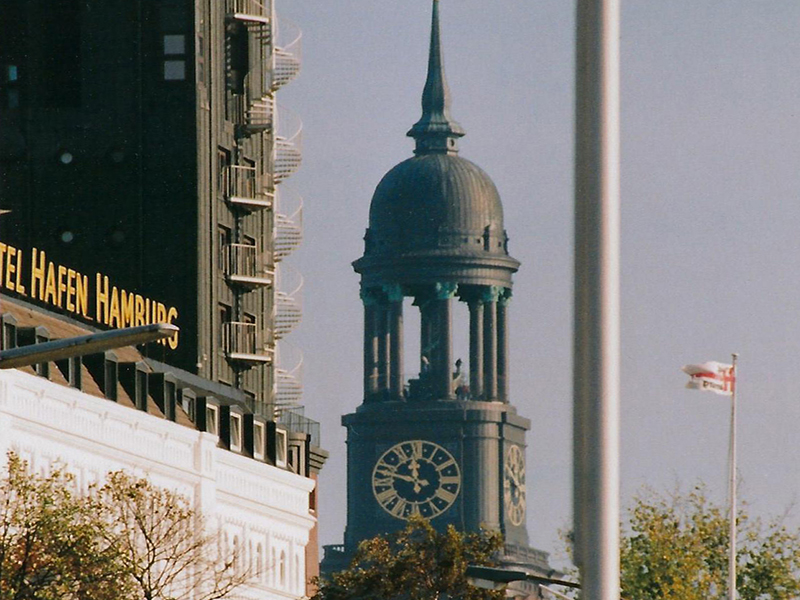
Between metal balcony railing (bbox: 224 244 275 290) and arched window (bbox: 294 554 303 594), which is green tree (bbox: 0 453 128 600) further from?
metal balcony railing (bbox: 224 244 275 290)

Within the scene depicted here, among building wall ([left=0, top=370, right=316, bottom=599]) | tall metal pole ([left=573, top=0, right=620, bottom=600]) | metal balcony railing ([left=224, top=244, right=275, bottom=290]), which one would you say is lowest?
tall metal pole ([left=573, top=0, right=620, bottom=600])

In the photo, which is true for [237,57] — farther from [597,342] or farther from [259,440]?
[597,342]

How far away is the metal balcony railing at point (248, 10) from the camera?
15838 centimetres

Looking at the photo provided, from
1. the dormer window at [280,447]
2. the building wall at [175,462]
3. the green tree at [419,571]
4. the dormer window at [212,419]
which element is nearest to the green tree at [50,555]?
the building wall at [175,462]

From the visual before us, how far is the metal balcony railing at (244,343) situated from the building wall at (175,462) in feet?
27.8

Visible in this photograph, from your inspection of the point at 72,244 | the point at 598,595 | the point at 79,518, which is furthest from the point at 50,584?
the point at 72,244

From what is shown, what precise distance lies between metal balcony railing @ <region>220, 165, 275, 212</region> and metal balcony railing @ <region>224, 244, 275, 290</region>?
2212 mm

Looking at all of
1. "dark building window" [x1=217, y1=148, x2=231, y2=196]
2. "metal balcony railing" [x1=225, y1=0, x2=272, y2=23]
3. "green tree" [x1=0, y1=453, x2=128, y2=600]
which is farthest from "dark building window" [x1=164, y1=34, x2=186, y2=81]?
"green tree" [x1=0, y1=453, x2=128, y2=600]

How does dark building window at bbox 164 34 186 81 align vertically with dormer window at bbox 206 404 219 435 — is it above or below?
above

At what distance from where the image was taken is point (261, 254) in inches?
6378

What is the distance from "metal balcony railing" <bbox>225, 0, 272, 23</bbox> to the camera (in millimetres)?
158375
